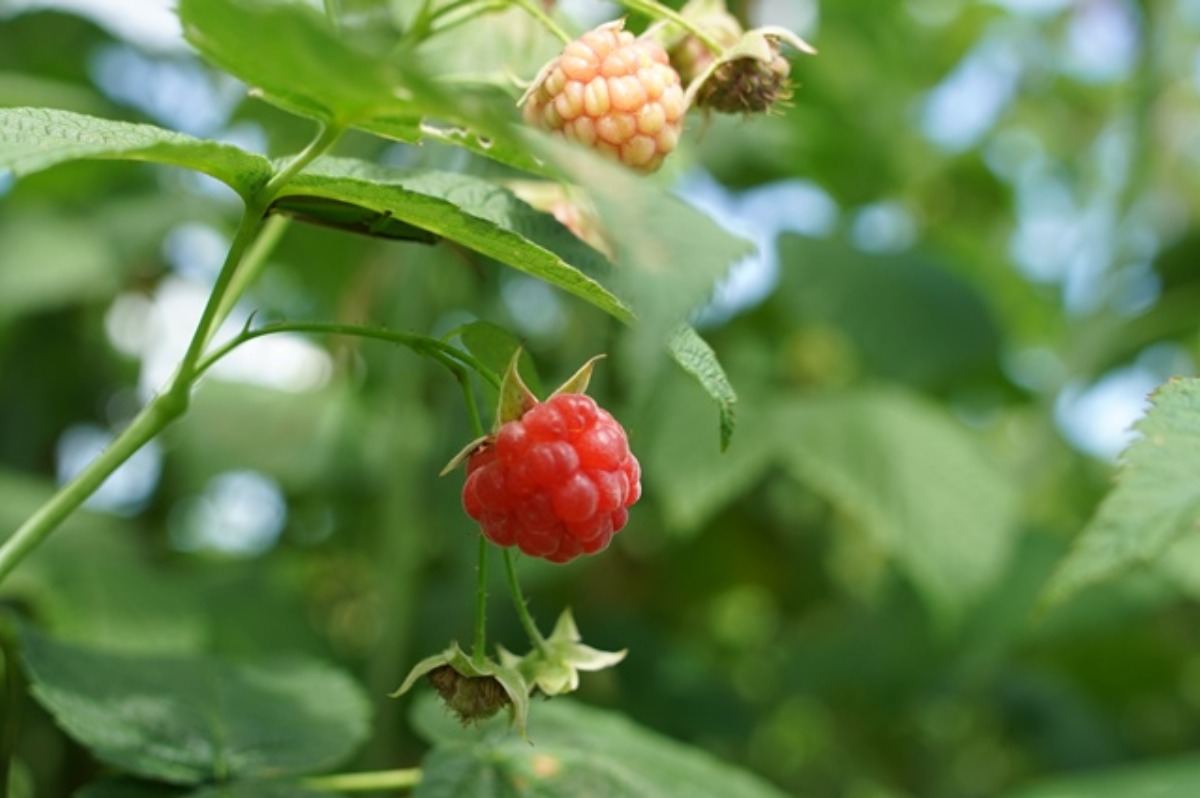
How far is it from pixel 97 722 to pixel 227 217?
1.26 meters

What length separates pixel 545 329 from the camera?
214cm

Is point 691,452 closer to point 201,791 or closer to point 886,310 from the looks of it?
point 886,310

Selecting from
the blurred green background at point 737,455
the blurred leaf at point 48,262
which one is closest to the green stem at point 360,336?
the blurred green background at point 737,455

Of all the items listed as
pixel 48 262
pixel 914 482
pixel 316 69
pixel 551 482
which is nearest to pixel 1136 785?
pixel 914 482

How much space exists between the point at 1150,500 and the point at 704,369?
8.0 inches

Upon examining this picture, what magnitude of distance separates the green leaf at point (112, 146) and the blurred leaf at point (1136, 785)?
96 centimetres

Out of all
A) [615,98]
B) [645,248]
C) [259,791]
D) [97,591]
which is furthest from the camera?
[97,591]

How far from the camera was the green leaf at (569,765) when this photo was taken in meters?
0.85

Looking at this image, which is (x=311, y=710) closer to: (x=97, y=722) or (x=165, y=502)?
(x=97, y=722)

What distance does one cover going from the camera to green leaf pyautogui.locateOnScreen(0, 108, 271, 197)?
56cm

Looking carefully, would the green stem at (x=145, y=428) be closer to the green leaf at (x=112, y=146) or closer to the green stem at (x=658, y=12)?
the green leaf at (x=112, y=146)

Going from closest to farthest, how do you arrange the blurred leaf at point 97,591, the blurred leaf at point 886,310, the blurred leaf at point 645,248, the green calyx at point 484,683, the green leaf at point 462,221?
the blurred leaf at point 645,248 < the green leaf at point 462,221 < the green calyx at point 484,683 < the blurred leaf at point 97,591 < the blurred leaf at point 886,310

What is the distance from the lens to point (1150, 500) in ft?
2.01

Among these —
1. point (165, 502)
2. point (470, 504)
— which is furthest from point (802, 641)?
point (470, 504)
